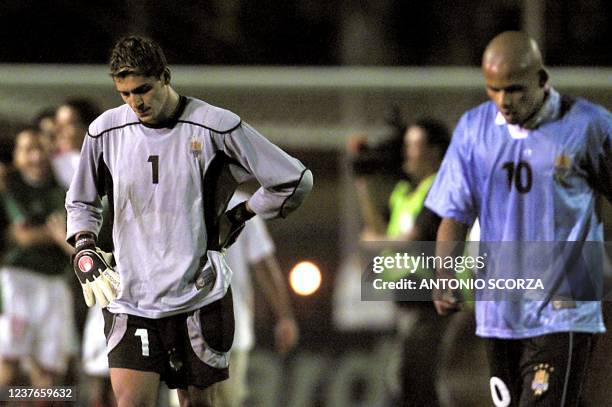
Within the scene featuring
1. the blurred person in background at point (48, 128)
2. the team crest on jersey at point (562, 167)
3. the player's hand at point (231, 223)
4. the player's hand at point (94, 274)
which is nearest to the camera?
the player's hand at point (94, 274)

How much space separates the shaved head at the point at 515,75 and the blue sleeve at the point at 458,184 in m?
0.29

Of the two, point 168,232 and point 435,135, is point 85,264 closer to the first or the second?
point 168,232

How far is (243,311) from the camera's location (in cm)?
735

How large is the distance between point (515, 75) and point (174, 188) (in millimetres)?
1363

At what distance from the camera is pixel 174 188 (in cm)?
484

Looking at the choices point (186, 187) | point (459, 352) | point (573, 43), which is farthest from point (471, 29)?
point (186, 187)

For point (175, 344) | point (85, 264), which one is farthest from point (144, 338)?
point (85, 264)

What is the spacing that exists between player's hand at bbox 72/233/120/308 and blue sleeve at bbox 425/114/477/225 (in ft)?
4.60

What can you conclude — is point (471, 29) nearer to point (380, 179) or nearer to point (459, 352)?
point (380, 179)

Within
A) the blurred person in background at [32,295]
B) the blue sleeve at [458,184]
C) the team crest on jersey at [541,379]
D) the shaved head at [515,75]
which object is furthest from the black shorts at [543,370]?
the blurred person in background at [32,295]

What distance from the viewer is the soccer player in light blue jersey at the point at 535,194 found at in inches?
199

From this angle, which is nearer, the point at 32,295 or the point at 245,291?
the point at 245,291

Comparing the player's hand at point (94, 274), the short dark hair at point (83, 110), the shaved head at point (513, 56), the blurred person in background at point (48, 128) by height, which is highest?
the shaved head at point (513, 56)

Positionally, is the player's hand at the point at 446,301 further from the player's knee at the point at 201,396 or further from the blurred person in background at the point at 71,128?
the blurred person in background at the point at 71,128
